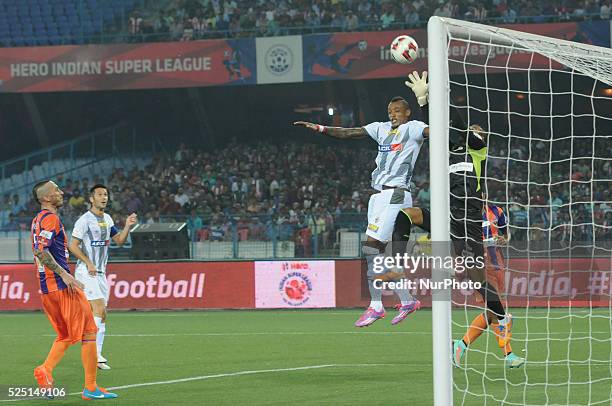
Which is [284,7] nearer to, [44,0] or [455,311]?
[44,0]

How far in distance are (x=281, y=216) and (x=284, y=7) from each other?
355 inches

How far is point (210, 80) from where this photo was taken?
2923 centimetres

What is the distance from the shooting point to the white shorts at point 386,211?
10.6 meters

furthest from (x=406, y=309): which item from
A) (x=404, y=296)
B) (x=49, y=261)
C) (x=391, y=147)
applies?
(x=49, y=261)

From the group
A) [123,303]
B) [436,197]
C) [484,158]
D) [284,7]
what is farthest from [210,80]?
[436,197]

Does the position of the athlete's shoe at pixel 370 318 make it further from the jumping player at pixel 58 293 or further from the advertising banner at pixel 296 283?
the advertising banner at pixel 296 283

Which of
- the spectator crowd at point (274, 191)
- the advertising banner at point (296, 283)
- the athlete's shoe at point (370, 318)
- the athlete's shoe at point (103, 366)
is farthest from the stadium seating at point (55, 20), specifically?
the athlete's shoe at point (370, 318)

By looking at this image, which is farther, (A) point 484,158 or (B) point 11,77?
(B) point 11,77

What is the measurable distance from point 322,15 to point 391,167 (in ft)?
63.8

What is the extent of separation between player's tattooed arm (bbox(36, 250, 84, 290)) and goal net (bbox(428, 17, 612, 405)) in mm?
3276

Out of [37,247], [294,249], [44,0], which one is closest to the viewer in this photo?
[37,247]

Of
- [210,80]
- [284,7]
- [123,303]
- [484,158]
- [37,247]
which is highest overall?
[284,7]

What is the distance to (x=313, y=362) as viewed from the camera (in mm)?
11914

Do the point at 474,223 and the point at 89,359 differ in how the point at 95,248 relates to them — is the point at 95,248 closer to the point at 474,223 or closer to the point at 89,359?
the point at 89,359
